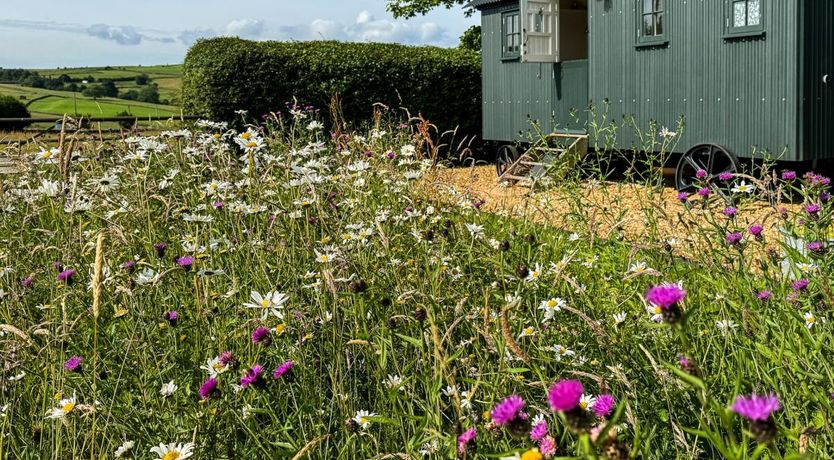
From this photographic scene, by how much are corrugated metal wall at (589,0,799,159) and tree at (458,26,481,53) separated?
9.91 metres

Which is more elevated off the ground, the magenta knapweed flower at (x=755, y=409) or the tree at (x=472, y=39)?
the tree at (x=472, y=39)

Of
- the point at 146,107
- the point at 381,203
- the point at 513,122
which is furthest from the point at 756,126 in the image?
the point at 146,107

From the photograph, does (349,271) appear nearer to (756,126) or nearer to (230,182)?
(230,182)

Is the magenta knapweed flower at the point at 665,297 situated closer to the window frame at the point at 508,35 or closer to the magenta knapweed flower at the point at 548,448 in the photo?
the magenta knapweed flower at the point at 548,448

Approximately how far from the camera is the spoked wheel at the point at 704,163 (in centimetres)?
941

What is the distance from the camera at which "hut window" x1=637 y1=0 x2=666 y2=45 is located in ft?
33.6

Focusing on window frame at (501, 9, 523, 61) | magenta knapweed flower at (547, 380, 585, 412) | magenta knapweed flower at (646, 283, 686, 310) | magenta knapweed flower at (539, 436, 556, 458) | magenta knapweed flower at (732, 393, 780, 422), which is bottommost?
magenta knapweed flower at (539, 436, 556, 458)

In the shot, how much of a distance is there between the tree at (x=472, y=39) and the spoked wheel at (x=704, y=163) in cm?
1165

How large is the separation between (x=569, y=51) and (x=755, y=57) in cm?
496

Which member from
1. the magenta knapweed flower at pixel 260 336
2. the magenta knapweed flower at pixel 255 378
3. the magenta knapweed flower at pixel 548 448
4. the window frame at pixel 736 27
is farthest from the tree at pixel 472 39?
the magenta knapweed flower at pixel 548 448

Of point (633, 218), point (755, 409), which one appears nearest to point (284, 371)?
point (755, 409)

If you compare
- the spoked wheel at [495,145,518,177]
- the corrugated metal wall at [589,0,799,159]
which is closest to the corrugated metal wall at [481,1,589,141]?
the spoked wheel at [495,145,518,177]

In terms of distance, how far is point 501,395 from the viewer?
2172 millimetres

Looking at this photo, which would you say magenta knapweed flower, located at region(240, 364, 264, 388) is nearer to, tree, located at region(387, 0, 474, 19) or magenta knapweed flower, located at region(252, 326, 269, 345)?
magenta knapweed flower, located at region(252, 326, 269, 345)
